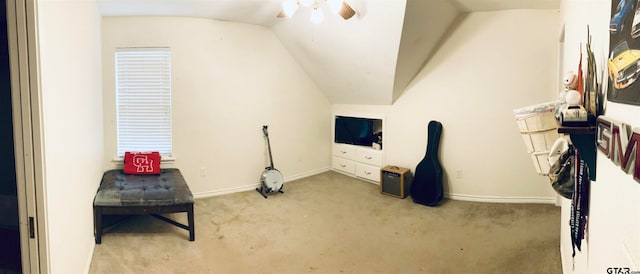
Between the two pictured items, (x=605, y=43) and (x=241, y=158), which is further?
(x=241, y=158)

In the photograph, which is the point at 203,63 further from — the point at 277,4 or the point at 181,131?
the point at 277,4

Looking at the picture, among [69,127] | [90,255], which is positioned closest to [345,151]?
[90,255]

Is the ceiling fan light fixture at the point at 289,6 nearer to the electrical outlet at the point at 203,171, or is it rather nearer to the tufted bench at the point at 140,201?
the tufted bench at the point at 140,201

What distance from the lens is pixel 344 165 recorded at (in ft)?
17.2

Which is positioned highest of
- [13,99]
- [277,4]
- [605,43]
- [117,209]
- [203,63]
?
[277,4]

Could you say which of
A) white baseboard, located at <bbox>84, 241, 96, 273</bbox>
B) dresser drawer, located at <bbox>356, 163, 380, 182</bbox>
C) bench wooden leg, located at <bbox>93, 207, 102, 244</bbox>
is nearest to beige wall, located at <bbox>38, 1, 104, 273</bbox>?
white baseboard, located at <bbox>84, 241, 96, 273</bbox>

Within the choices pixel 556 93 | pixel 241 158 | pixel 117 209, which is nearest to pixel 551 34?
pixel 556 93

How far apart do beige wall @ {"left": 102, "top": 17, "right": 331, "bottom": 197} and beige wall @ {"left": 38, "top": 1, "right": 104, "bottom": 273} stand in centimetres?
91

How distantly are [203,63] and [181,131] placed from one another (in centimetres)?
84

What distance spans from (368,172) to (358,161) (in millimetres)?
255

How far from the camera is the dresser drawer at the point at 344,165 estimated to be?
5094mm

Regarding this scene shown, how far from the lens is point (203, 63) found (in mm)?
4035

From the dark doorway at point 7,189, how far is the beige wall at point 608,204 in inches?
84.7

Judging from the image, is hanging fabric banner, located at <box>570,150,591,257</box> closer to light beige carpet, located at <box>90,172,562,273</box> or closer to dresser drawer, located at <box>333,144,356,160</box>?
light beige carpet, located at <box>90,172,562,273</box>
